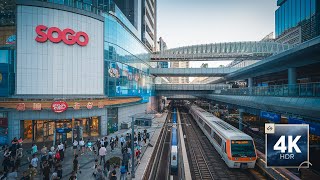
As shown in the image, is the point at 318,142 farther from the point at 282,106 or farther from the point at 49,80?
the point at 49,80

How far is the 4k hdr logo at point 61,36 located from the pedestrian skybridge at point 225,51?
116 ft

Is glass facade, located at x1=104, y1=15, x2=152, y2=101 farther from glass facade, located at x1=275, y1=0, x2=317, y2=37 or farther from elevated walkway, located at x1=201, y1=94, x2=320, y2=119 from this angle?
glass facade, located at x1=275, y1=0, x2=317, y2=37

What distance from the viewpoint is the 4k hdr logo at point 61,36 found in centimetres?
2727

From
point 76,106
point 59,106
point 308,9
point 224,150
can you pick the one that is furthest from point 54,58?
point 308,9

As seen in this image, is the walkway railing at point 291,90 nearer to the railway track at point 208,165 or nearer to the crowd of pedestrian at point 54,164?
the railway track at point 208,165

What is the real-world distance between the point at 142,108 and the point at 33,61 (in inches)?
1149

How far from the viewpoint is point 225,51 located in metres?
62.0

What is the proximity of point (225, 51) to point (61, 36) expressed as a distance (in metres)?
46.3

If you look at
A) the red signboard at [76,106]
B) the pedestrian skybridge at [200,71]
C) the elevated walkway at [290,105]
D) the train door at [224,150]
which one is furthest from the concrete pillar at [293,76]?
the pedestrian skybridge at [200,71]

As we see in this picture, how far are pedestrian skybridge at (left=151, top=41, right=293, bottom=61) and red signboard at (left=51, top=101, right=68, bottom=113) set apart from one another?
40199 millimetres

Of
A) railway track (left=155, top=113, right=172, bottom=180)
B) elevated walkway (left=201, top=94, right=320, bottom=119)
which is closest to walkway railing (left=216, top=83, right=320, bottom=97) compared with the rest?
elevated walkway (left=201, top=94, right=320, bottom=119)

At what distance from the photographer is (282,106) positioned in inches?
742

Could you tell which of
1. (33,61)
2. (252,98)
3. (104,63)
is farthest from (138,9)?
(252,98)

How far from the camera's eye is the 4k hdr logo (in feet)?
89.5
